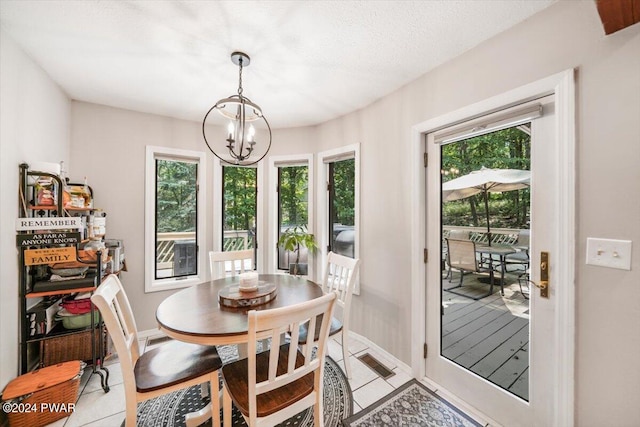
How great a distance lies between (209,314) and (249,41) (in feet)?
6.13

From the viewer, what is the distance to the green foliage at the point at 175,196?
3.11m

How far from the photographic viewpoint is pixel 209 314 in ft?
5.06

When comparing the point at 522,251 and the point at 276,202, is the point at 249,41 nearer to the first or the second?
the point at 276,202

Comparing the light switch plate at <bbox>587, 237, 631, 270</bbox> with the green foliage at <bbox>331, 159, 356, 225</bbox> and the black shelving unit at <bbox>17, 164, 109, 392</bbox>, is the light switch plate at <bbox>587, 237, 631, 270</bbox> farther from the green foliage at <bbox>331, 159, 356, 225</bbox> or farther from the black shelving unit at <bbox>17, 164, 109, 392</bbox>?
the black shelving unit at <bbox>17, 164, 109, 392</bbox>

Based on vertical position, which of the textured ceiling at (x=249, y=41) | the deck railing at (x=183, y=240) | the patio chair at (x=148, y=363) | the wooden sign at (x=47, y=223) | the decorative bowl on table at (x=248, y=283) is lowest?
the patio chair at (x=148, y=363)

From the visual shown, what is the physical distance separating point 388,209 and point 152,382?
2.20 meters

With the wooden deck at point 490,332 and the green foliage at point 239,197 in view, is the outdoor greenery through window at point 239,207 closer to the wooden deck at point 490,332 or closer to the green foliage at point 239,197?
the green foliage at point 239,197

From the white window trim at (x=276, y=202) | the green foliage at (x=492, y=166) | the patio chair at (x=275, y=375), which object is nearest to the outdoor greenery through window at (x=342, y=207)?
the white window trim at (x=276, y=202)

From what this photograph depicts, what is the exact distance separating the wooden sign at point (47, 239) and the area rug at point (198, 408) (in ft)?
4.47

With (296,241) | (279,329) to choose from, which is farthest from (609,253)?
(296,241)

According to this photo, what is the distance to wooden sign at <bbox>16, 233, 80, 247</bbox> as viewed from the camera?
1744 mm

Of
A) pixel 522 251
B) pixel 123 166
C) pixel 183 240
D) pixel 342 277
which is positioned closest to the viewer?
pixel 522 251

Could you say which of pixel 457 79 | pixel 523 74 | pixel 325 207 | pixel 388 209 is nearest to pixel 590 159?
pixel 523 74

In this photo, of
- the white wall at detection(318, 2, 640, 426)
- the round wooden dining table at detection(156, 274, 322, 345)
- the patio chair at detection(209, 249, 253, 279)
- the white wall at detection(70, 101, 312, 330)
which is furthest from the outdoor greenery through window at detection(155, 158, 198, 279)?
the white wall at detection(318, 2, 640, 426)
